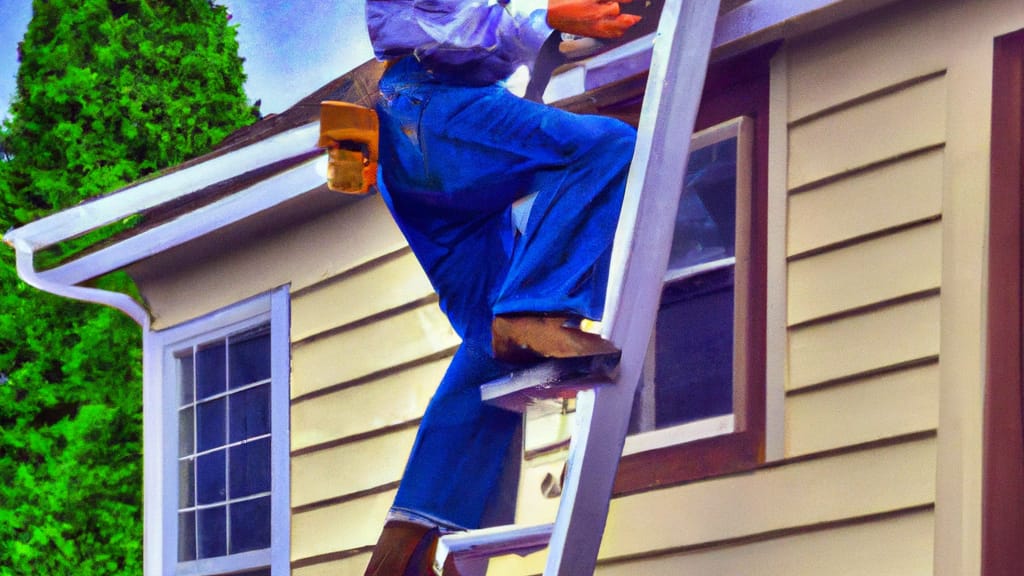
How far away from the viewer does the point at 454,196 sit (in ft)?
10.1

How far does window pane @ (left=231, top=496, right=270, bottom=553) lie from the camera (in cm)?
400

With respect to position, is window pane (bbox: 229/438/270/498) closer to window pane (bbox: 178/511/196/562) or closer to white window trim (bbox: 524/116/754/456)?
window pane (bbox: 178/511/196/562)

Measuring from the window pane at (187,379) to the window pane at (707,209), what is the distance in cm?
155

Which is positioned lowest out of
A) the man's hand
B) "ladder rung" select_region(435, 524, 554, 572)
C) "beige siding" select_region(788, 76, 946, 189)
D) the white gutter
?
"ladder rung" select_region(435, 524, 554, 572)

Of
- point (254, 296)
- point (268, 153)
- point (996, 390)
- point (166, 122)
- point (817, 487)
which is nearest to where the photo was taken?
point (996, 390)

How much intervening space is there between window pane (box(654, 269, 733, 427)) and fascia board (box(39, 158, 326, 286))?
3.41 feet

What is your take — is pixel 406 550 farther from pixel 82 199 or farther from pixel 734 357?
pixel 82 199

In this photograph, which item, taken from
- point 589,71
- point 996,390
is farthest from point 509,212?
point 996,390

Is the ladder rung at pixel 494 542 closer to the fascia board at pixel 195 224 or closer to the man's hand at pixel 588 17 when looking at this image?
the man's hand at pixel 588 17

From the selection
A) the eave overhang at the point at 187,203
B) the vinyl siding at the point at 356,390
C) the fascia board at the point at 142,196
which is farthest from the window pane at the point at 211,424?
the fascia board at the point at 142,196

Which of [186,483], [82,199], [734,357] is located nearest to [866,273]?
[734,357]

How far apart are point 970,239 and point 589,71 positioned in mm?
872

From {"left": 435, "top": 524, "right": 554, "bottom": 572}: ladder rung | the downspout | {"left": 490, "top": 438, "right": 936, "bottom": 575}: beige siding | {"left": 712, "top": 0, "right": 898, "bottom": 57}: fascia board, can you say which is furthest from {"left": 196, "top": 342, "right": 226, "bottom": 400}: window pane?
{"left": 712, "top": 0, "right": 898, "bottom": 57}: fascia board

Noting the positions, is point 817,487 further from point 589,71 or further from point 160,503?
point 160,503
